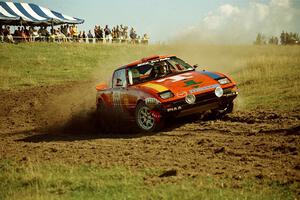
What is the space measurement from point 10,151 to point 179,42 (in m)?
12.7

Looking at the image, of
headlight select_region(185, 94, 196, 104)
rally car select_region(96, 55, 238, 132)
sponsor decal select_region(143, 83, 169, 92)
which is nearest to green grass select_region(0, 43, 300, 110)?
rally car select_region(96, 55, 238, 132)

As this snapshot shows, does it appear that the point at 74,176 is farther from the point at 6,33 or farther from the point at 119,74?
the point at 6,33

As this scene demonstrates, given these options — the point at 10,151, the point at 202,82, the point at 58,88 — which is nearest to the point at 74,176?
the point at 10,151

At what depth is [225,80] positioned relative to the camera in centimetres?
953

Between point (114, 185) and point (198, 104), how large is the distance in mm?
3512

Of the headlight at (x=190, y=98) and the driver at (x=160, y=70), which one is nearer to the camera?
the headlight at (x=190, y=98)

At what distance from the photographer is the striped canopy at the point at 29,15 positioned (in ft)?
105

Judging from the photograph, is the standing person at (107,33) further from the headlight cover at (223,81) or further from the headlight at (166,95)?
the headlight at (166,95)

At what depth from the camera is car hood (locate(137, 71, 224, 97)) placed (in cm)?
895

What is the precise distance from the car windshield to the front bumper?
1326 millimetres

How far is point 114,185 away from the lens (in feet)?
19.4

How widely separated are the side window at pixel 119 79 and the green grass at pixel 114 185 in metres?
3.33

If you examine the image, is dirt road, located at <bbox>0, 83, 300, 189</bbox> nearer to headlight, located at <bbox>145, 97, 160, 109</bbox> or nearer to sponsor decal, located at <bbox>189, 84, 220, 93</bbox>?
headlight, located at <bbox>145, 97, 160, 109</bbox>

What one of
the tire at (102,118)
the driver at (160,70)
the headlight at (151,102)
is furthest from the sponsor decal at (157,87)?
the tire at (102,118)
